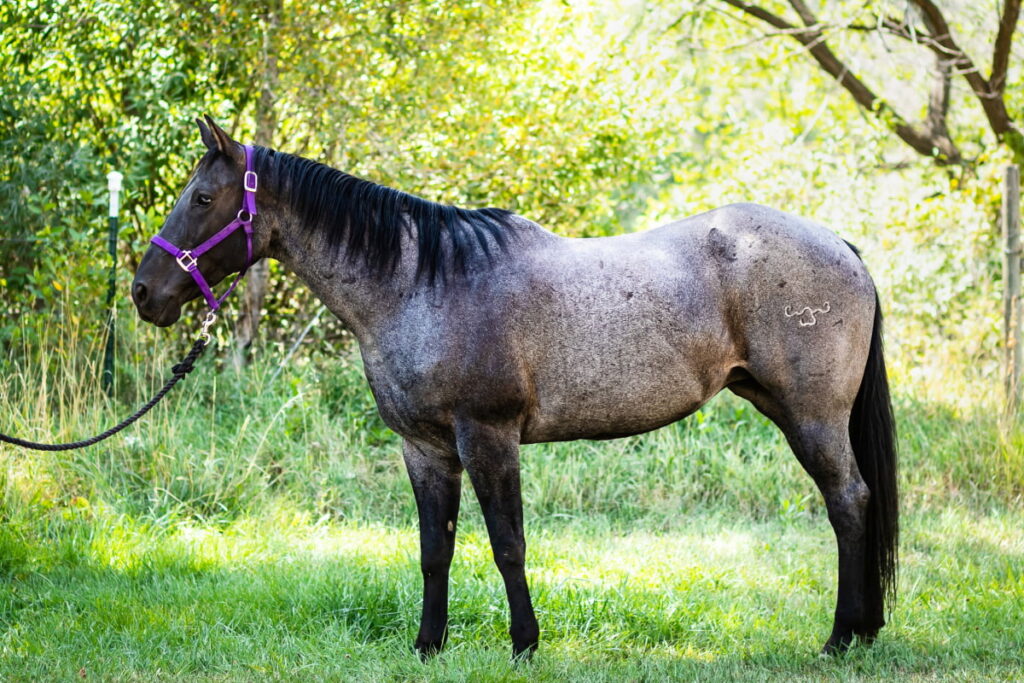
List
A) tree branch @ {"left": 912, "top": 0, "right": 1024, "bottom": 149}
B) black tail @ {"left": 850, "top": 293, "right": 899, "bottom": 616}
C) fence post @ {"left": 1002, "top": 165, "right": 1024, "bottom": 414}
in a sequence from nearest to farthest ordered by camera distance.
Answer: black tail @ {"left": 850, "top": 293, "right": 899, "bottom": 616} < fence post @ {"left": 1002, "top": 165, "right": 1024, "bottom": 414} < tree branch @ {"left": 912, "top": 0, "right": 1024, "bottom": 149}

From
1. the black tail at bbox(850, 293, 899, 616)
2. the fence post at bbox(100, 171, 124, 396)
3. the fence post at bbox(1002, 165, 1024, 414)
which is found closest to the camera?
the black tail at bbox(850, 293, 899, 616)

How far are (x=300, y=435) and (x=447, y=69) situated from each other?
3.26 meters

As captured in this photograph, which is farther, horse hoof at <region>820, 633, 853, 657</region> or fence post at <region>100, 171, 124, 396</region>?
fence post at <region>100, 171, 124, 396</region>

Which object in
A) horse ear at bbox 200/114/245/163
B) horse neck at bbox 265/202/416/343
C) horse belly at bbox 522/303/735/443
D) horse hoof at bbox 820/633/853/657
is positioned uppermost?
horse ear at bbox 200/114/245/163

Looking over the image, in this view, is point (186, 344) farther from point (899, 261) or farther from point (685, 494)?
point (899, 261)

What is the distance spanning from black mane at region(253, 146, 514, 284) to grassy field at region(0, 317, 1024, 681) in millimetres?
1507

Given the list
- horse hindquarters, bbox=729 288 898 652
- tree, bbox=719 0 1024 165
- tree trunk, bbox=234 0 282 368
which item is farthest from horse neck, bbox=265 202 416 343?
tree, bbox=719 0 1024 165

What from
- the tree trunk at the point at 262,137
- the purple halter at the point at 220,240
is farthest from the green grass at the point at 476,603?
the tree trunk at the point at 262,137

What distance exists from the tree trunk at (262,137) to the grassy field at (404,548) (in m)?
0.62

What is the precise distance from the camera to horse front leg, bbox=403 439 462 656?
150 inches

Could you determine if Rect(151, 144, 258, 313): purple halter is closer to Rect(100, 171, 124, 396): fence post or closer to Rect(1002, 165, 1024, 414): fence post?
Rect(100, 171, 124, 396): fence post

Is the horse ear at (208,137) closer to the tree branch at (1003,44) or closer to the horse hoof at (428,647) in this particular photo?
the horse hoof at (428,647)

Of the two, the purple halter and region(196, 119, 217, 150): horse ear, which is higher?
region(196, 119, 217, 150): horse ear

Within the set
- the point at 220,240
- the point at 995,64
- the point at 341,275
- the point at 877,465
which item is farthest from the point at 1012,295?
the point at 220,240
